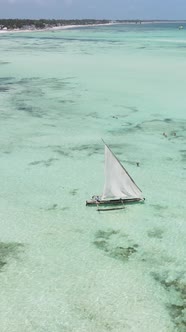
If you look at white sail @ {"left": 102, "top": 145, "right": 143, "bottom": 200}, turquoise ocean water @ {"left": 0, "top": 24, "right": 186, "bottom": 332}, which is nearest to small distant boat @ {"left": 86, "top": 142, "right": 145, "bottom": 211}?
white sail @ {"left": 102, "top": 145, "right": 143, "bottom": 200}

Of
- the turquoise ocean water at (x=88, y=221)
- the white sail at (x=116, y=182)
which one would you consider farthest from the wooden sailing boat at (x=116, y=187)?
the turquoise ocean water at (x=88, y=221)

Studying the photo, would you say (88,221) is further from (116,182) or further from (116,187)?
(116,182)

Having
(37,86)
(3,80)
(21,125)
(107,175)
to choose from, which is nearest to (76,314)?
(107,175)

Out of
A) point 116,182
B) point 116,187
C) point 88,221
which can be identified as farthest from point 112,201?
point 88,221

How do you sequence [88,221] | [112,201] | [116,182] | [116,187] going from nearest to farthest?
[88,221] < [116,182] < [116,187] < [112,201]

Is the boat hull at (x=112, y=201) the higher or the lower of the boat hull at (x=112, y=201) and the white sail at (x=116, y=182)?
the lower

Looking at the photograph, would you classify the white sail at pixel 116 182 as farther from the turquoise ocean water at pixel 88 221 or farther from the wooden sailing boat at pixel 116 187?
the turquoise ocean water at pixel 88 221

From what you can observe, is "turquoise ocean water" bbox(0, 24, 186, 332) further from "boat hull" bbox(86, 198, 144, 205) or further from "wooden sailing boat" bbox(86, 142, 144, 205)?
"wooden sailing boat" bbox(86, 142, 144, 205)
